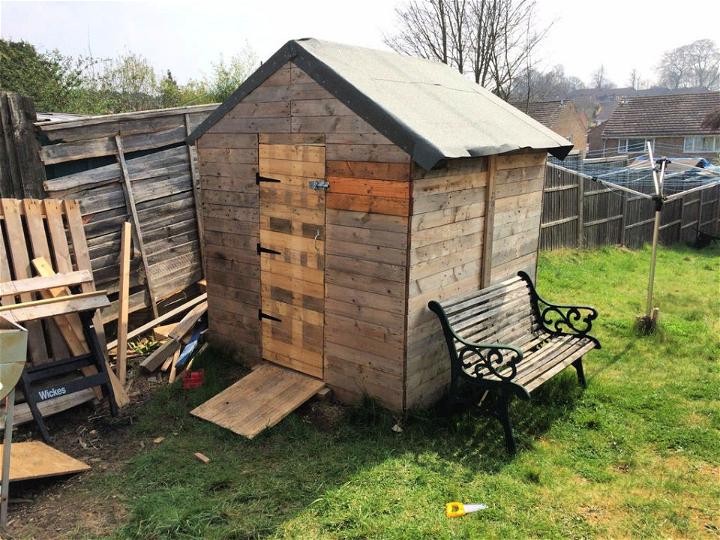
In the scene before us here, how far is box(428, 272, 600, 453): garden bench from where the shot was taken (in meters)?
4.92

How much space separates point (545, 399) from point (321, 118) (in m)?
3.52

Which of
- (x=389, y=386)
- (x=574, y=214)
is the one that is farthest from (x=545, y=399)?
(x=574, y=214)

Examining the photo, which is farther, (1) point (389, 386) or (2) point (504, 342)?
(2) point (504, 342)

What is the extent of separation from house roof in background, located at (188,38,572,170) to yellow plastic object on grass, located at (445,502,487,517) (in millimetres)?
2512

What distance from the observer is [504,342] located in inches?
230

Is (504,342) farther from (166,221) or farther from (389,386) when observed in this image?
(166,221)

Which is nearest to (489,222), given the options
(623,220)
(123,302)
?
(123,302)

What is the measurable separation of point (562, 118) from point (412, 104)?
35947mm

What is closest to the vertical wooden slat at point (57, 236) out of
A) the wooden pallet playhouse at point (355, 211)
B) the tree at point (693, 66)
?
the wooden pallet playhouse at point (355, 211)

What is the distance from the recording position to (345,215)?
5.28 metres

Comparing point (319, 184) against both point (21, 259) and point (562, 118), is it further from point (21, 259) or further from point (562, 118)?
point (562, 118)

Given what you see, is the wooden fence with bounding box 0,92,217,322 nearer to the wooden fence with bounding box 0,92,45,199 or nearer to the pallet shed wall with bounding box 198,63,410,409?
the wooden fence with bounding box 0,92,45,199

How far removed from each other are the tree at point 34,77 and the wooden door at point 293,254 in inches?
415

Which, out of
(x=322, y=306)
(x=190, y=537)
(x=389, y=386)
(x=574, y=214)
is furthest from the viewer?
(x=574, y=214)
